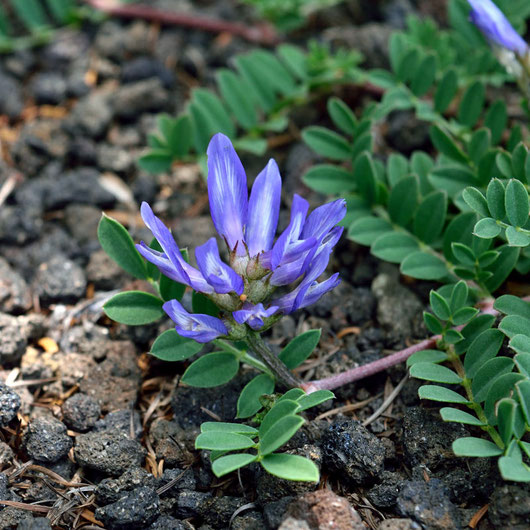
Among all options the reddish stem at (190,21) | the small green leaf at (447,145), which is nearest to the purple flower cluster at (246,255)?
the small green leaf at (447,145)

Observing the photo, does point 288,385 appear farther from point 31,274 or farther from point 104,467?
point 31,274

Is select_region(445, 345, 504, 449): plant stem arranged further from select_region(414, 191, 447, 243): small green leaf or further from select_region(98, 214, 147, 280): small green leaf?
select_region(98, 214, 147, 280): small green leaf

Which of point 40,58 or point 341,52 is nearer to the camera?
point 341,52

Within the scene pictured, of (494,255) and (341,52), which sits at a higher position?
(341,52)

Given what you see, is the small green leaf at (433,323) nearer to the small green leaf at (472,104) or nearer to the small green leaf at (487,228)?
the small green leaf at (487,228)

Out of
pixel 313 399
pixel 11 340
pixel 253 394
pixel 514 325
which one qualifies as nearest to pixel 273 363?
pixel 253 394

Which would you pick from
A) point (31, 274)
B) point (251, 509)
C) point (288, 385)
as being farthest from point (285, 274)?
point (31, 274)

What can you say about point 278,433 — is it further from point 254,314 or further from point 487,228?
point 487,228
